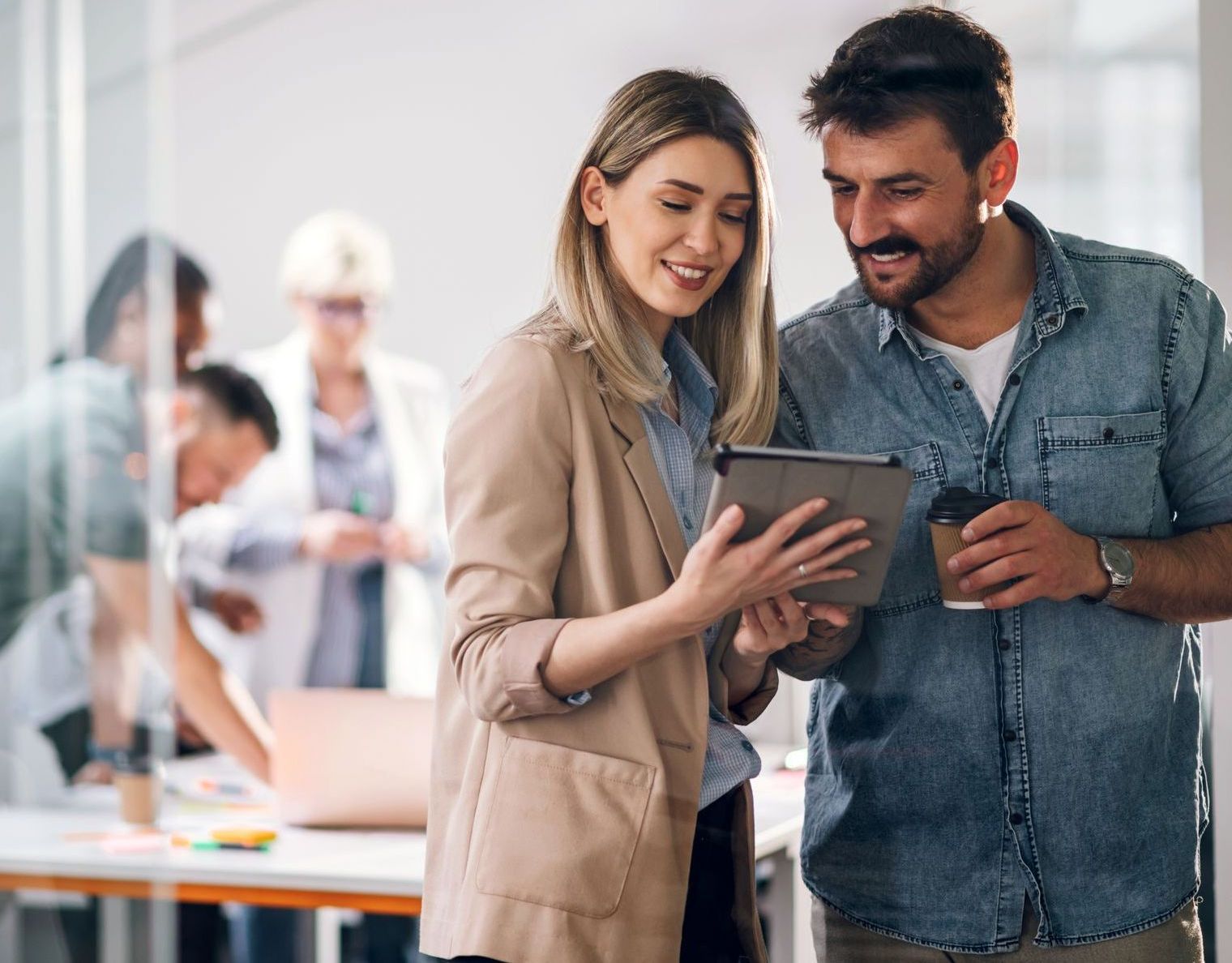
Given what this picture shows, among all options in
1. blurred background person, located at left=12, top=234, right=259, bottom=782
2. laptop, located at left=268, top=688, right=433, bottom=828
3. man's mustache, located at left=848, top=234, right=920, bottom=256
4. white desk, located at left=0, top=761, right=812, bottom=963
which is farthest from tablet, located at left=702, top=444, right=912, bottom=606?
blurred background person, located at left=12, top=234, right=259, bottom=782

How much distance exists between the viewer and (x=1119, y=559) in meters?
1.25

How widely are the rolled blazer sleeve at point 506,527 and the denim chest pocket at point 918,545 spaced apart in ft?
1.22

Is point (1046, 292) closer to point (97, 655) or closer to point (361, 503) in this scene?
point (97, 655)

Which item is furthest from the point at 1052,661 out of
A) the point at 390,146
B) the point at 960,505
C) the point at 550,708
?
the point at 390,146

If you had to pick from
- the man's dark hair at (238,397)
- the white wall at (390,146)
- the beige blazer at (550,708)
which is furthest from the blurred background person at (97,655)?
the man's dark hair at (238,397)

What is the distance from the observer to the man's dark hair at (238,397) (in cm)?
328

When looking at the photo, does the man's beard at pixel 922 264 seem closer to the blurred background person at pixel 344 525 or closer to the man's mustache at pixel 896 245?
the man's mustache at pixel 896 245

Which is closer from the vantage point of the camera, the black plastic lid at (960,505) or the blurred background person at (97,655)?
the black plastic lid at (960,505)

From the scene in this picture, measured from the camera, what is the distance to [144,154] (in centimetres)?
186

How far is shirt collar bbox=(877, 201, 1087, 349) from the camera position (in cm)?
133

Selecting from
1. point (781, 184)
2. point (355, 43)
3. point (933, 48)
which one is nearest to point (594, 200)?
point (781, 184)

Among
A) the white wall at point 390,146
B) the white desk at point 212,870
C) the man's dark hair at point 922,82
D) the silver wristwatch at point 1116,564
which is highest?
the white wall at point 390,146

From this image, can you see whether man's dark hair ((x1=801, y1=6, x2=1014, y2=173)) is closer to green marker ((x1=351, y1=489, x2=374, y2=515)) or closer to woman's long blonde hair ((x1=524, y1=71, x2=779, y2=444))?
woman's long blonde hair ((x1=524, y1=71, x2=779, y2=444))

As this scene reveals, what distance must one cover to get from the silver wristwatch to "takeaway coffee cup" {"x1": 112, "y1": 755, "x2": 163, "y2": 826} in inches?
49.7
